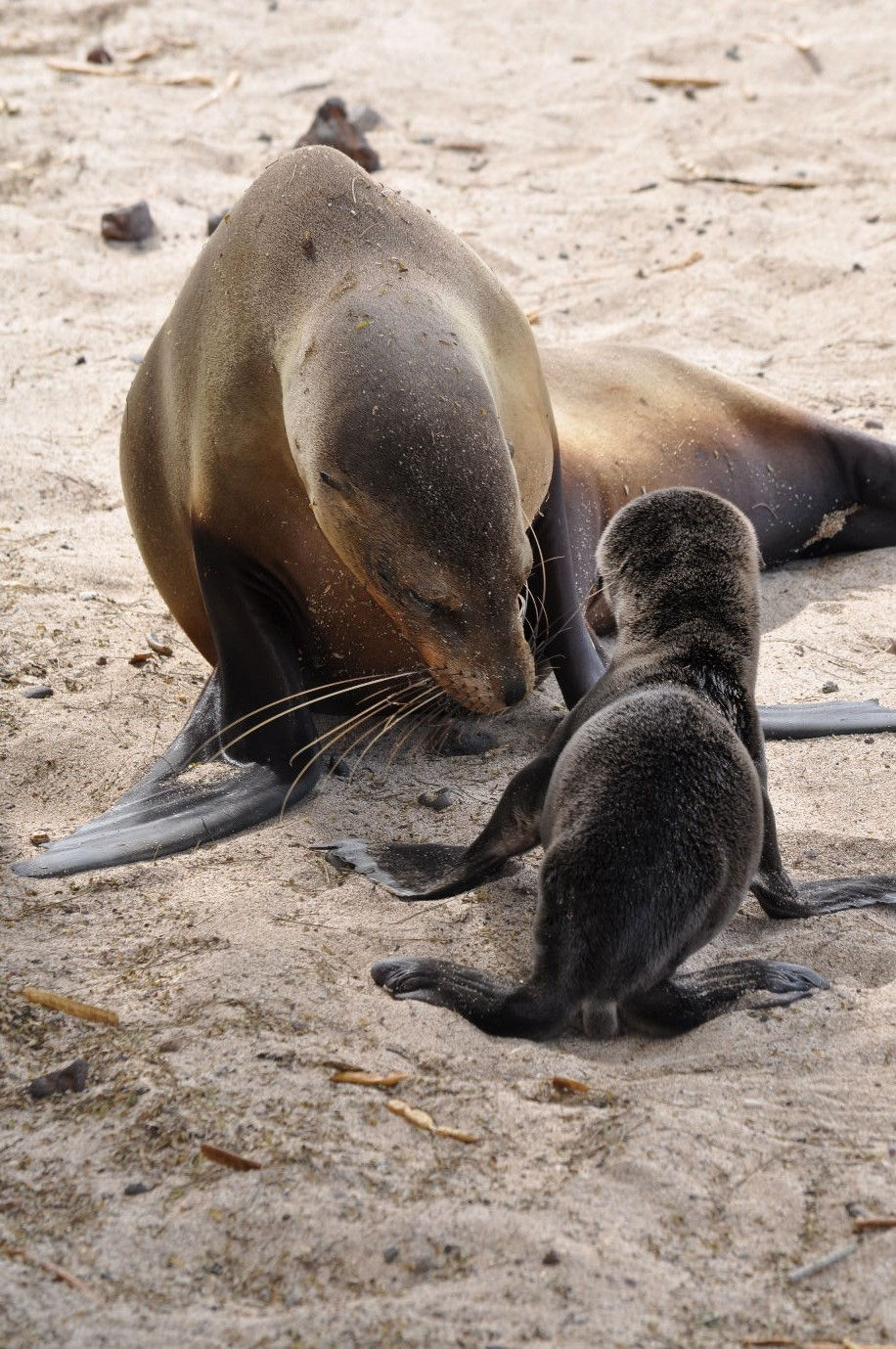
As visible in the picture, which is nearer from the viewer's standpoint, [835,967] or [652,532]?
[835,967]

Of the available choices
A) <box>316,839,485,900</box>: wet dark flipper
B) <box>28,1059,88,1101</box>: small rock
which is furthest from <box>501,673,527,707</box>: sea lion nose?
<box>28,1059,88,1101</box>: small rock

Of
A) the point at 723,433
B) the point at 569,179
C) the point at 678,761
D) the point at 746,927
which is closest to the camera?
the point at 678,761

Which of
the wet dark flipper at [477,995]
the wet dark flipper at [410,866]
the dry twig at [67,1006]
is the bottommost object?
the wet dark flipper at [410,866]

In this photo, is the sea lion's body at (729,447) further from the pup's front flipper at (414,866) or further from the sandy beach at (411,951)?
the pup's front flipper at (414,866)

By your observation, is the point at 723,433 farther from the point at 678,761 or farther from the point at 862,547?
the point at 678,761

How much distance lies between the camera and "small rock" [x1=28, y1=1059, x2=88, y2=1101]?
2.67 m

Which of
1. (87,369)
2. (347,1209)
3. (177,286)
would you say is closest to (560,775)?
(347,1209)

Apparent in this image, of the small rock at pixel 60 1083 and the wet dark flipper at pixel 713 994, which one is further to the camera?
the wet dark flipper at pixel 713 994

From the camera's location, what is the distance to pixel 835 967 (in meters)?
3.08

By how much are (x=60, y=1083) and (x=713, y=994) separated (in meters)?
1.18

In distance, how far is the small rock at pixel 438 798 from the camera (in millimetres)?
3904

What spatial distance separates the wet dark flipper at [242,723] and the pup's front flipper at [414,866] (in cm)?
37

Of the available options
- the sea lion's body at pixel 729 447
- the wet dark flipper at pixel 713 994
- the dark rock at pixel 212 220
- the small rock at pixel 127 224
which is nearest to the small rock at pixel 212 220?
the dark rock at pixel 212 220

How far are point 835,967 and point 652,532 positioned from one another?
3.24 feet
